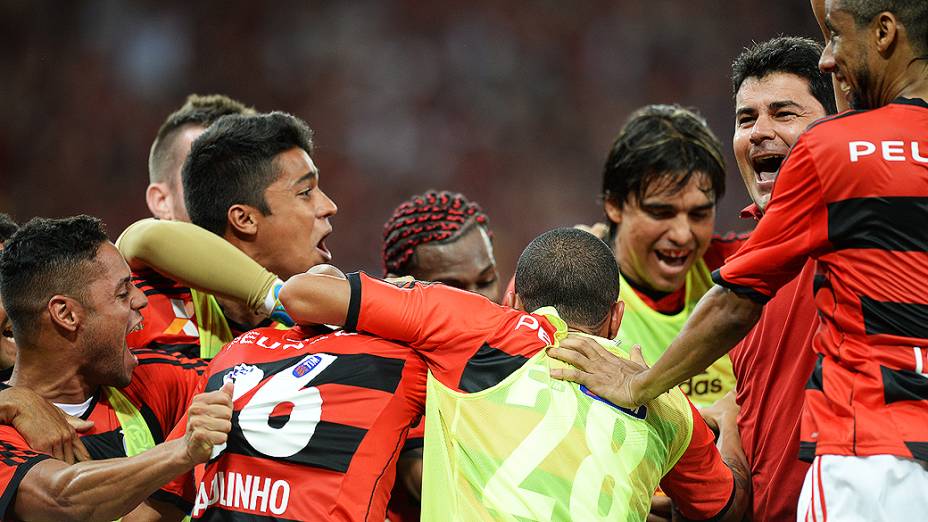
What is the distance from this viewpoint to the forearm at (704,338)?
2414mm

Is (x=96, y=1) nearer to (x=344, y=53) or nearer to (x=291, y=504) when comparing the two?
(x=344, y=53)

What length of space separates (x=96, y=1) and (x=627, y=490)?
28.6ft

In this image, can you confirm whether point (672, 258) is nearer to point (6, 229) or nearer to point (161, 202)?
point (161, 202)

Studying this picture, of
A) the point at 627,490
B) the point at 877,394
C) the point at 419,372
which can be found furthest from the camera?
the point at 419,372

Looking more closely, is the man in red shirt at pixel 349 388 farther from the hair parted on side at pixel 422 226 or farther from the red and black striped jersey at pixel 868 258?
the hair parted on side at pixel 422 226

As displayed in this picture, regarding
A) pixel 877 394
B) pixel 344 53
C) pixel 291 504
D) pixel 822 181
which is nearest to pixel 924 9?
pixel 822 181

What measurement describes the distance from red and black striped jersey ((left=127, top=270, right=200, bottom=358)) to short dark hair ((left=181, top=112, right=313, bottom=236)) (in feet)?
0.88

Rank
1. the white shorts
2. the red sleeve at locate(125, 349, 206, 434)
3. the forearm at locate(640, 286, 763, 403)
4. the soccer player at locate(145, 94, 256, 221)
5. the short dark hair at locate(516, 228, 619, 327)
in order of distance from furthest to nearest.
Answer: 1. the soccer player at locate(145, 94, 256, 221)
2. the red sleeve at locate(125, 349, 206, 434)
3. the short dark hair at locate(516, 228, 619, 327)
4. the forearm at locate(640, 286, 763, 403)
5. the white shorts

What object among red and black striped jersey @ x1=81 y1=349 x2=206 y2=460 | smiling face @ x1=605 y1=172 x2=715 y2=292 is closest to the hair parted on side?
smiling face @ x1=605 y1=172 x2=715 y2=292

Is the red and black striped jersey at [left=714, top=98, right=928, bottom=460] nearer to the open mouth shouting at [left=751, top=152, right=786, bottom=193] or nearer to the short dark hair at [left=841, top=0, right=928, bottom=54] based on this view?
the short dark hair at [left=841, top=0, right=928, bottom=54]

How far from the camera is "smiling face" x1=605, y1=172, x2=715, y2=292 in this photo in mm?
4305

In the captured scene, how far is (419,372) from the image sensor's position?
8.79ft

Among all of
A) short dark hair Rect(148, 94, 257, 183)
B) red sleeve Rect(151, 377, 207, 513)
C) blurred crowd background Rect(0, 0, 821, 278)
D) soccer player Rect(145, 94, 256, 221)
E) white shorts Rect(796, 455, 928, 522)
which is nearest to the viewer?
white shorts Rect(796, 455, 928, 522)

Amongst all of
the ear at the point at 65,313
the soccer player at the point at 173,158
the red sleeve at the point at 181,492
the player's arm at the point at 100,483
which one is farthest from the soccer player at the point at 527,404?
the soccer player at the point at 173,158
